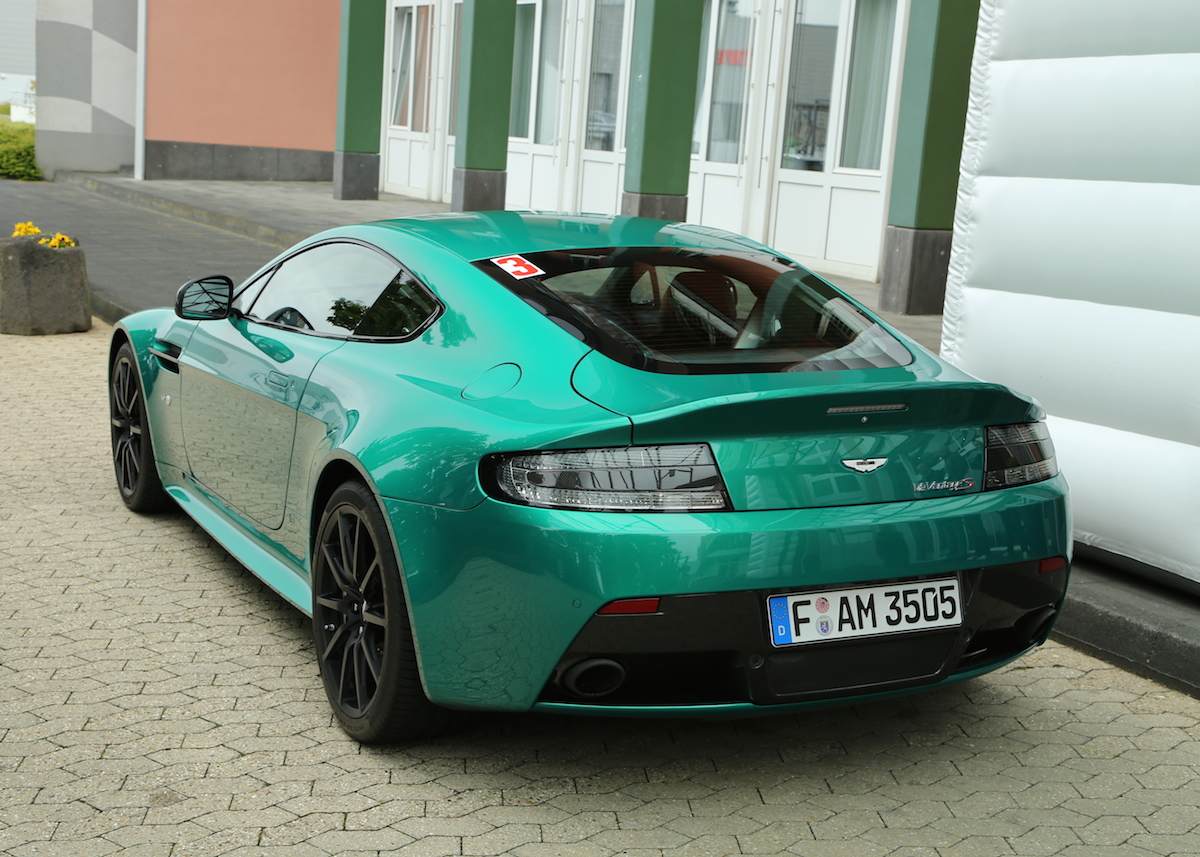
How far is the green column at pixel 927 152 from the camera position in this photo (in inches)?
435

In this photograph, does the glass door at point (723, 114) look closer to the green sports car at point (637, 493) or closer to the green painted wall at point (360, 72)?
the green painted wall at point (360, 72)

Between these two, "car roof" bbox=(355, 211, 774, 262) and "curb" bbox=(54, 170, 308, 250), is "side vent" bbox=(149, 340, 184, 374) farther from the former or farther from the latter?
"curb" bbox=(54, 170, 308, 250)

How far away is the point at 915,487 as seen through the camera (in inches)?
123

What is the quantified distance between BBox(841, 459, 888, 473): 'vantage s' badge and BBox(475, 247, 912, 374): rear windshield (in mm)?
360

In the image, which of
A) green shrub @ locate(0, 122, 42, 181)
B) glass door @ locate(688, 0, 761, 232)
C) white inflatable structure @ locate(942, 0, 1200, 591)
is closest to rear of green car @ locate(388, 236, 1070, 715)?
white inflatable structure @ locate(942, 0, 1200, 591)

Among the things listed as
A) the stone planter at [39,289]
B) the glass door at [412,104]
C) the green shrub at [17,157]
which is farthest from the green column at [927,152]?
the green shrub at [17,157]

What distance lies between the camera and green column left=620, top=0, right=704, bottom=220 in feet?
42.2

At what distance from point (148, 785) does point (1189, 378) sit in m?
3.56

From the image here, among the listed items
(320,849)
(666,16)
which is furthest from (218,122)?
(320,849)

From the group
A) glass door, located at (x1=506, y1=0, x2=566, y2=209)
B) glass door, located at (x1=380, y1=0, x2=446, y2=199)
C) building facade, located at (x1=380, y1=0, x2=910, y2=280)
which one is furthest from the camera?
glass door, located at (x1=380, y1=0, x2=446, y2=199)

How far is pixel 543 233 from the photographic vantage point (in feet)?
13.1

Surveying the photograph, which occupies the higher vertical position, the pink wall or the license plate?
the pink wall

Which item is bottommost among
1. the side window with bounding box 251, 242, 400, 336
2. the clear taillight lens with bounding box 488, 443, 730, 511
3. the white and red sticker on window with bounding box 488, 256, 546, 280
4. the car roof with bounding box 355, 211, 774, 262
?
the clear taillight lens with bounding box 488, 443, 730, 511

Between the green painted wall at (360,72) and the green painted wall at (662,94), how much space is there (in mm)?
9104
